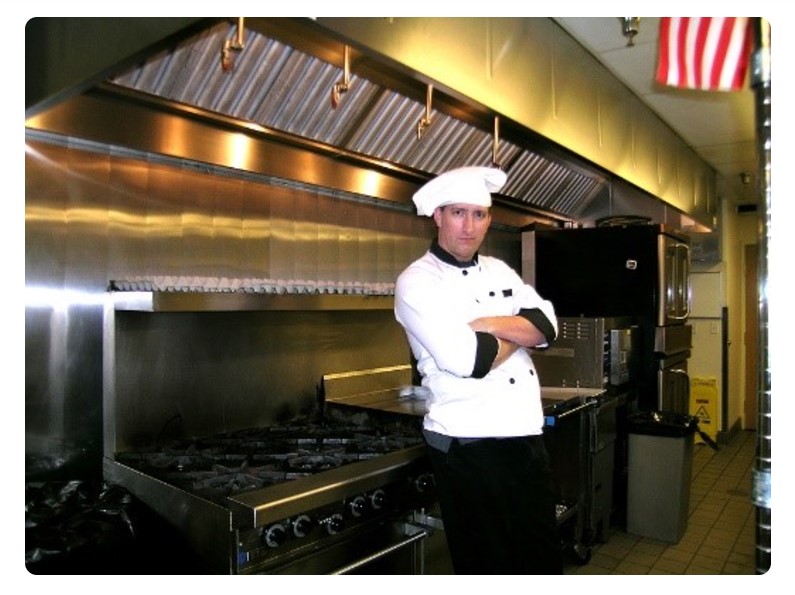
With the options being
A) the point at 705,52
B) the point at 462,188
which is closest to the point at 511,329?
the point at 462,188

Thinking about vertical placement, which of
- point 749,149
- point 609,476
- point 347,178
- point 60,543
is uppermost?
point 749,149

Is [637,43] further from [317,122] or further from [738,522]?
[738,522]

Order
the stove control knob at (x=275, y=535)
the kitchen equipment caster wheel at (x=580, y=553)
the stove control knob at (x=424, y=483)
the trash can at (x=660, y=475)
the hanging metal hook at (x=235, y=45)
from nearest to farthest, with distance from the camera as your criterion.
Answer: the hanging metal hook at (x=235, y=45)
the stove control knob at (x=275, y=535)
the stove control knob at (x=424, y=483)
the kitchen equipment caster wheel at (x=580, y=553)
the trash can at (x=660, y=475)

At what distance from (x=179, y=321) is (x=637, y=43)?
2.02 meters

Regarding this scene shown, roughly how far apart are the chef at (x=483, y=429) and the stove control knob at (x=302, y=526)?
0.39 m

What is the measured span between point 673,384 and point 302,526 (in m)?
2.91

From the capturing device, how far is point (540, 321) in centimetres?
162

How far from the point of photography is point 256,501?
138 cm

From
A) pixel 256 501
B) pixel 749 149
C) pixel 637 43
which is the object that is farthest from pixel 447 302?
pixel 749 149

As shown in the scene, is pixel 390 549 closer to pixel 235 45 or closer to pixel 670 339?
pixel 235 45

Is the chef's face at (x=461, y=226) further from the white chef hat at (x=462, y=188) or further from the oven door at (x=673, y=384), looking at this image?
the oven door at (x=673, y=384)

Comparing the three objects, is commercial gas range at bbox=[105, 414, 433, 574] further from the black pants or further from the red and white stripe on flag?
the red and white stripe on flag

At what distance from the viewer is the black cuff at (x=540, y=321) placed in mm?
1611

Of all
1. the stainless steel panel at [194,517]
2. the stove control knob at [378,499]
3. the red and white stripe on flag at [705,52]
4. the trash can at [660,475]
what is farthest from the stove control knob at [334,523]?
the trash can at [660,475]
